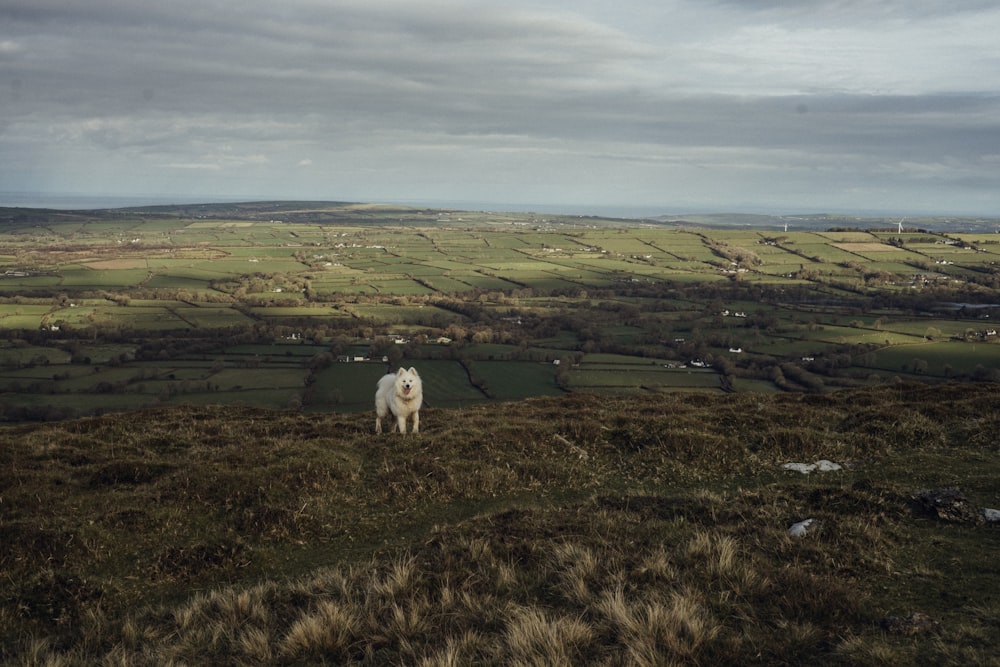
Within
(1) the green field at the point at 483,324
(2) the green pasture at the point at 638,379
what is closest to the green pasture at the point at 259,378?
(1) the green field at the point at 483,324

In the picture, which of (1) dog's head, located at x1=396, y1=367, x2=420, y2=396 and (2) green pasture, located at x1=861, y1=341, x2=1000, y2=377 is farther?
(2) green pasture, located at x1=861, y1=341, x2=1000, y2=377

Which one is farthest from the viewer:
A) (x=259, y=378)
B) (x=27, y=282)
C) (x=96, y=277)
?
(x=96, y=277)

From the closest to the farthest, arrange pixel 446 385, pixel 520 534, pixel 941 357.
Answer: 1. pixel 520 534
2. pixel 446 385
3. pixel 941 357

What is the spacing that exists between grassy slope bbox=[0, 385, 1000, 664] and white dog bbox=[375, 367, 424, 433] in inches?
58.8

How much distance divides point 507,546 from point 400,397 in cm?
989

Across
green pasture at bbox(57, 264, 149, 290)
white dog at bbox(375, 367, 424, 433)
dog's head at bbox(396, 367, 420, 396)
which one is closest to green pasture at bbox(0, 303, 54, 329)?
green pasture at bbox(57, 264, 149, 290)

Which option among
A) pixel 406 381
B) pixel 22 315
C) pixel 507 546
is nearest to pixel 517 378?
pixel 406 381

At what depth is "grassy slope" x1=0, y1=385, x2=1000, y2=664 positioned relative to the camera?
7.31 meters

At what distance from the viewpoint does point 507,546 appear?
10.1 m

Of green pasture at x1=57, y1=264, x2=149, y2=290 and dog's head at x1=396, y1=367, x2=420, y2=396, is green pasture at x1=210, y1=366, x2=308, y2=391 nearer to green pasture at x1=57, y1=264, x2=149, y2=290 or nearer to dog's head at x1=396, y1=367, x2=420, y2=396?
dog's head at x1=396, y1=367, x2=420, y2=396

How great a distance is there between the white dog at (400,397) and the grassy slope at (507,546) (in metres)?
1.49

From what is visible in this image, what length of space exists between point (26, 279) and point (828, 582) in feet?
530

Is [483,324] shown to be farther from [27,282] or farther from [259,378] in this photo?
[27,282]

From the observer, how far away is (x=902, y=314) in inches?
3984
